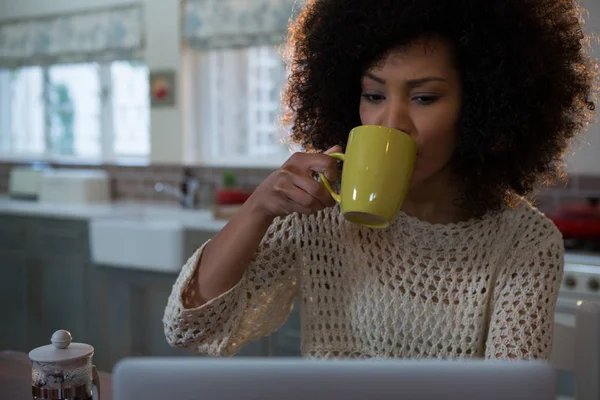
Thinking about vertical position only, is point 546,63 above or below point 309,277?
above

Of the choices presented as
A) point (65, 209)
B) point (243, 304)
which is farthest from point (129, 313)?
point (243, 304)

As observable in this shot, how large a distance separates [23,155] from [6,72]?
0.58m

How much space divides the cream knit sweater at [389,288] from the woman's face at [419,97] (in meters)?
0.18

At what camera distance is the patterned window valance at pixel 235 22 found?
346 centimetres

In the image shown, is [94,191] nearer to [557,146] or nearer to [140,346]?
[140,346]

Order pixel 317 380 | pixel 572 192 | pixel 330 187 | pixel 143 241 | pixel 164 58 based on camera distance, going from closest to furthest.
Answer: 1. pixel 317 380
2. pixel 330 187
3. pixel 572 192
4. pixel 143 241
5. pixel 164 58

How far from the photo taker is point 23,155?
4.74 metres

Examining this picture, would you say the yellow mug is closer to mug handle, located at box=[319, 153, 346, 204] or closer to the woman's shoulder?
mug handle, located at box=[319, 153, 346, 204]

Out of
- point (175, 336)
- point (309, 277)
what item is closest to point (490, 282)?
point (309, 277)

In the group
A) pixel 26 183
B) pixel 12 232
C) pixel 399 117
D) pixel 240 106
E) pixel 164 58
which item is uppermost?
pixel 164 58

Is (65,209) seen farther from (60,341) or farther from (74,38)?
(60,341)

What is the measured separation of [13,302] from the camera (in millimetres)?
3801

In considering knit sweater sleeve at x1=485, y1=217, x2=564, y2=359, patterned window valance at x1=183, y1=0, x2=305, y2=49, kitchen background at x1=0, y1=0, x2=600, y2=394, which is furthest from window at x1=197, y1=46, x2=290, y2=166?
knit sweater sleeve at x1=485, y1=217, x2=564, y2=359

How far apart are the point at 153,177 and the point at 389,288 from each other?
3.06 metres
